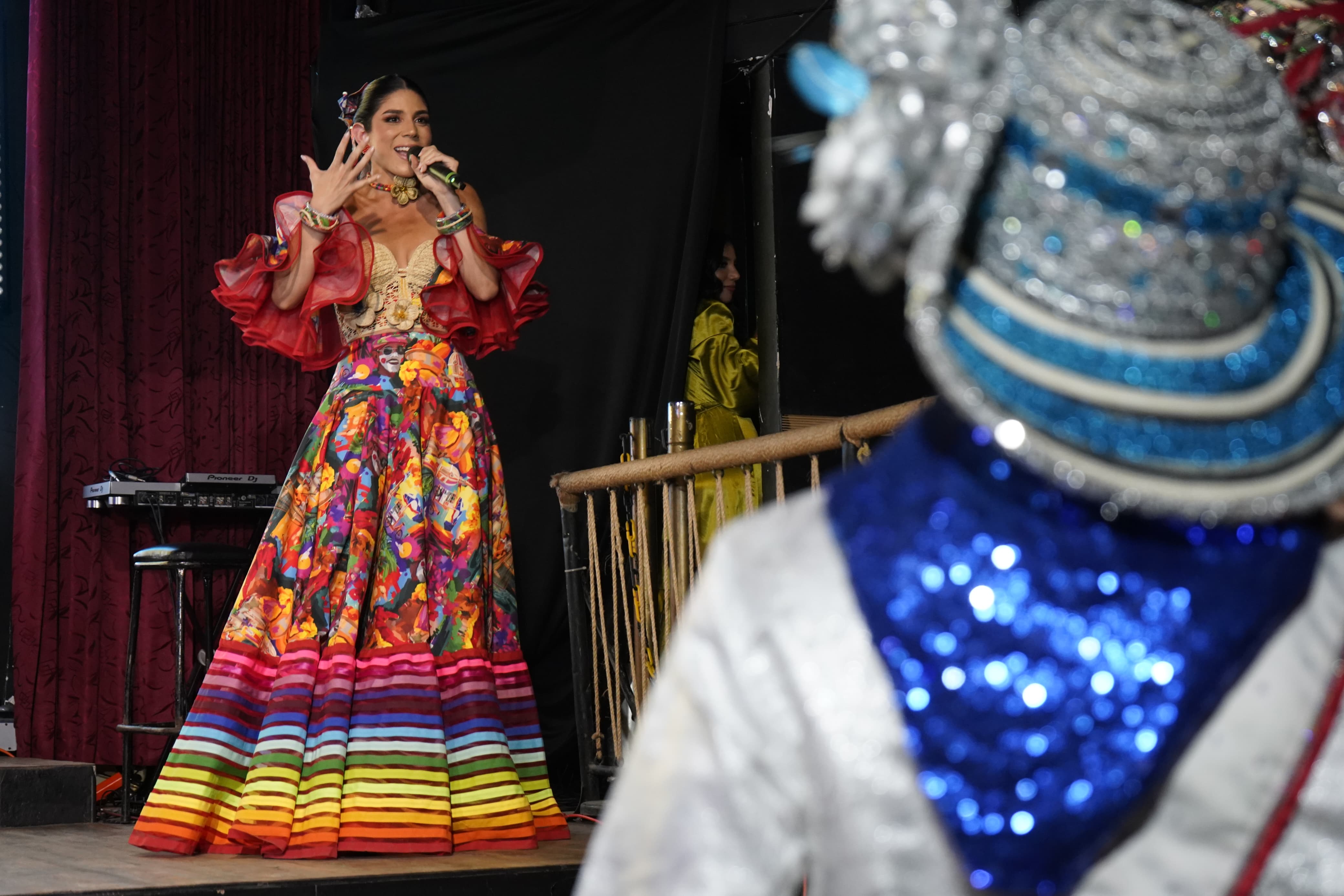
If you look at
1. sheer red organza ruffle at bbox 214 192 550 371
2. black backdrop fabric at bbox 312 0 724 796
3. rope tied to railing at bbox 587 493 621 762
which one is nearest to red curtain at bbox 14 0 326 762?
black backdrop fabric at bbox 312 0 724 796

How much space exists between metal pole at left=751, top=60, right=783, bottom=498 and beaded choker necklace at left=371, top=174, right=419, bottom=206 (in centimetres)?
122

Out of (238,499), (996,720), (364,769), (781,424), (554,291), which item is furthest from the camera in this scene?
(554,291)

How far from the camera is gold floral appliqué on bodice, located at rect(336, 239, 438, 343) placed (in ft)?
9.81

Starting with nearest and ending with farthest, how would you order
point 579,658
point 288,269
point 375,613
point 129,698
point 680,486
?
point 680,486 → point 375,613 → point 288,269 → point 579,658 → point 129,698

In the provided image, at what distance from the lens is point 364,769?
265 centimetres

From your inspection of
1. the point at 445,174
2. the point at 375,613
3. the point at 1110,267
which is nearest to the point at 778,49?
the point at 445,174

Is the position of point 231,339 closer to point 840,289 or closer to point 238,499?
point 238,499

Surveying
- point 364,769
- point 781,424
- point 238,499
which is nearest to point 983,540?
point 364,769

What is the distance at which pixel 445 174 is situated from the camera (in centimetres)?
305

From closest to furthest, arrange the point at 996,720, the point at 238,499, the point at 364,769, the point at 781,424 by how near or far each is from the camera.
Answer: the point at 996,720, the point at 364,769, the point at 781,424, the point at 238,499

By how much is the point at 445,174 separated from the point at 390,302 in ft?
1.10

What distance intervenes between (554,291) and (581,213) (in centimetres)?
29

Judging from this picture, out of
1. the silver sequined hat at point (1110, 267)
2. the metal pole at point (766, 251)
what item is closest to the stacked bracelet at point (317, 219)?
the metal pole at point (766, 251)

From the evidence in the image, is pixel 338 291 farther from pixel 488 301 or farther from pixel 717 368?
pixel 717 368
